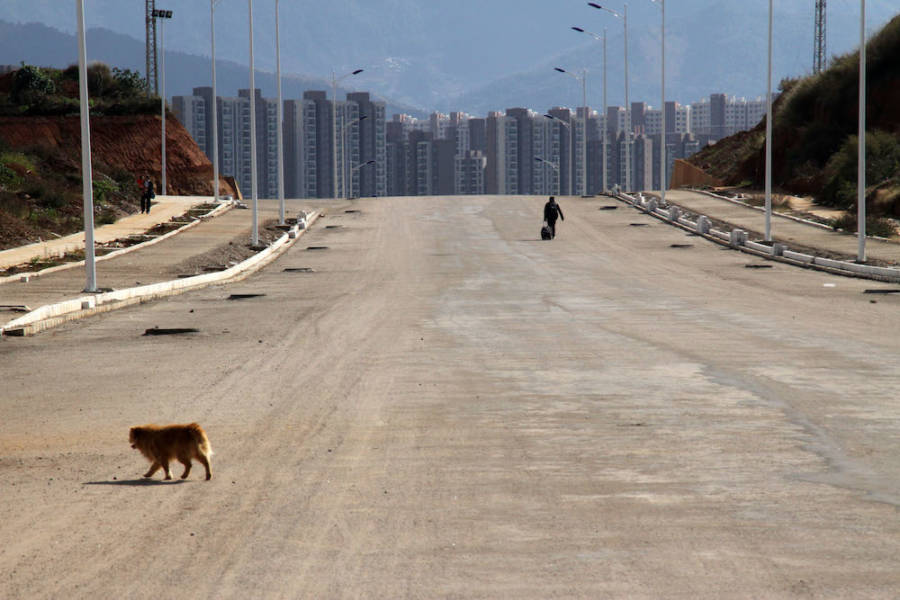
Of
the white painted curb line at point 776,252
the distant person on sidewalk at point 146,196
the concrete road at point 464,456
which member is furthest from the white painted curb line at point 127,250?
the white painted curb line at point 776,252

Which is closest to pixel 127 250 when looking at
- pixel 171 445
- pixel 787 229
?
pixel 787 229

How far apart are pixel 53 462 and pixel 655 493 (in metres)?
4.64

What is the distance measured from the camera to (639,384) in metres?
13.0

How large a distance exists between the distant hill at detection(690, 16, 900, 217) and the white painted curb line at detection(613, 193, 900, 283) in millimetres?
8042

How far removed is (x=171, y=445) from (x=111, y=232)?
134 feet

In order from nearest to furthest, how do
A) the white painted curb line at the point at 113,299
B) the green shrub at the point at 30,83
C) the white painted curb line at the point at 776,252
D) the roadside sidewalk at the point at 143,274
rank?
the white painted curb line at the point at 113,299, the roadside sidewalk at the point at 143,274, the white painted curb line at the point at 776,252, the green shrub at the point at 30,83

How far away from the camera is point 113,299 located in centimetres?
2350

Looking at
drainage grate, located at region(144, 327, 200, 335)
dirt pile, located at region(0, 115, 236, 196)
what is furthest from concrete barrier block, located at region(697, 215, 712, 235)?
dirt pile, located at region(0, 115, 236, 196)

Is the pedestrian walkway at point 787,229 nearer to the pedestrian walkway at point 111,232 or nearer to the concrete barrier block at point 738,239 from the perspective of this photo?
the concrete barrier block at point 738,239

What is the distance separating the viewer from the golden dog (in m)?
8.25

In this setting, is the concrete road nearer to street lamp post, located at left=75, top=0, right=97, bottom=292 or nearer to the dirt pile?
street lamp post, located at left=75, top=0, right=97, bottom=292

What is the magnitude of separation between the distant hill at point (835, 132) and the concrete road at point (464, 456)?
113ft

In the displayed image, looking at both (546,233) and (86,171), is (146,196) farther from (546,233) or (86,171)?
(86,171)

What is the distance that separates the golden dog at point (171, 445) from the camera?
8.25 m
